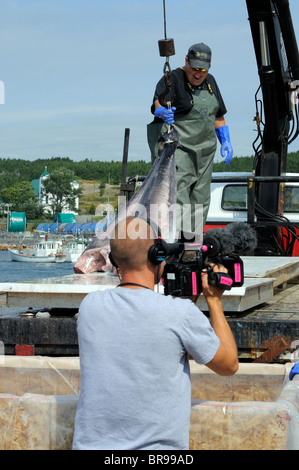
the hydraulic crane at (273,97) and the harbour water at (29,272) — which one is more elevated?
the hydraulic crane at (273,97)

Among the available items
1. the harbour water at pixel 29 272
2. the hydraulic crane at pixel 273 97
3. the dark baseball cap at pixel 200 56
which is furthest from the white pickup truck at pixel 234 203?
the harbour water at pixel 29 272

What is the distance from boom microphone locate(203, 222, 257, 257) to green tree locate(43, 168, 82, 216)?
172m

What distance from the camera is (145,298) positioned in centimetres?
274

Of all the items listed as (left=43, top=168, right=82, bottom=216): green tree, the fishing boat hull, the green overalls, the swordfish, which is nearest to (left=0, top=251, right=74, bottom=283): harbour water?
the fishing boat hull

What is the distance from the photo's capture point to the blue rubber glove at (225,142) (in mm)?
7543

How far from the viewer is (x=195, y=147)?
6934mm

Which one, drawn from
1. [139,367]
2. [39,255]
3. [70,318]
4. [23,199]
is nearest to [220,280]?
[139,367]

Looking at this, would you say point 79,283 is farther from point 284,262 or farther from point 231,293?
point 284,262

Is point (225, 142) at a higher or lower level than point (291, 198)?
higher

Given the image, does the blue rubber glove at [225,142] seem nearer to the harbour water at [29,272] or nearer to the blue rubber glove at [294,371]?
the blue rubber glove at [294,371]

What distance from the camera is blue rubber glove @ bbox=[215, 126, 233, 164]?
754cm

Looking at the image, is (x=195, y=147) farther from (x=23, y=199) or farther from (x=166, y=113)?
(x=23, y=199)

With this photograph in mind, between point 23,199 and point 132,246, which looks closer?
point 132,246

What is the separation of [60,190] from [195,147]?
6711 inches
